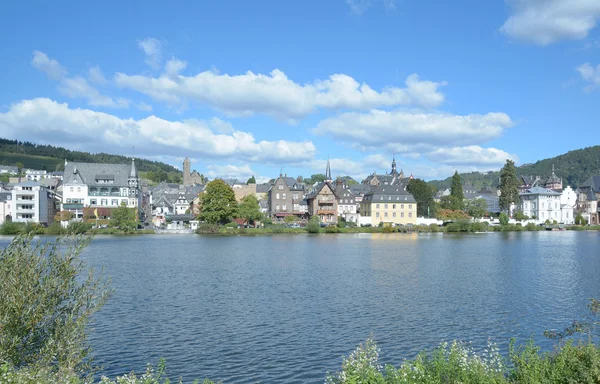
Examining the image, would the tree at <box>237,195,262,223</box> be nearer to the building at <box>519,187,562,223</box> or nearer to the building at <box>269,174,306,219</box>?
the building at <box>269,174,306,219</box>

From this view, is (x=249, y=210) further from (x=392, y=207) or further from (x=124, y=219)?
(x=392, y=207)

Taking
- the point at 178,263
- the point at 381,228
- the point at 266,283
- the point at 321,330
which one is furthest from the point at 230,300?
the point at 381,228

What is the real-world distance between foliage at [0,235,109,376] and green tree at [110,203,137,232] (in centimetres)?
8431

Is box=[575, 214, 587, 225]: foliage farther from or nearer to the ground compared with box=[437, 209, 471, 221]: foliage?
nearer to the ground

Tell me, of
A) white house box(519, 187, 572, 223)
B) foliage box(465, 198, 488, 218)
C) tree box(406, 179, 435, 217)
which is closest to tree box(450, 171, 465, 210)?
foliage box(465, 198, 488, 218)

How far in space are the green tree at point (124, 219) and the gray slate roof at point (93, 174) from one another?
15.3m

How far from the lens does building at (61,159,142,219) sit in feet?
353

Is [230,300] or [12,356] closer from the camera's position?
[12,356]

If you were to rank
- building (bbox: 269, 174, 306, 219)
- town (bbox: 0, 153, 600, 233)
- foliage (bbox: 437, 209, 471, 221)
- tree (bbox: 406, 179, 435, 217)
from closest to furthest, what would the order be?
town (bbox: 0, 153, 600, 233) < foliage (bbox: 437, 209, 471, 221) < tree (bbox: 406, 179, 435, 217) < building (bbox: 269, 174, 306, 219)

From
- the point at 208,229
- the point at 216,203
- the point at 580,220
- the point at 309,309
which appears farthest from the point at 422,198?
the point at 309,309

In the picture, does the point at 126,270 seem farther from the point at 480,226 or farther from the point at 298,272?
the point at 480,226

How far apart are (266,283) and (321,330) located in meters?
12.9

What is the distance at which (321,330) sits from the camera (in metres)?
21.8

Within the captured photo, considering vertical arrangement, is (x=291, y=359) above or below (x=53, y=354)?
below
